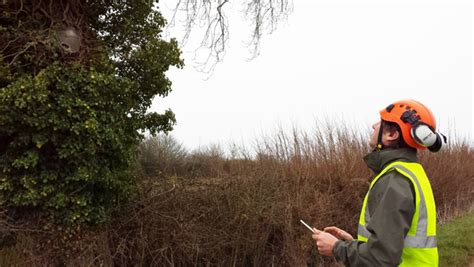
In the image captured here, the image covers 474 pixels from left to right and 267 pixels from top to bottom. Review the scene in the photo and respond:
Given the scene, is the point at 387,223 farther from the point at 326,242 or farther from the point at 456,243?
the point at 456,243

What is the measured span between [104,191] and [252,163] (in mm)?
3218

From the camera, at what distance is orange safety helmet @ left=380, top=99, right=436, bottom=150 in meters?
2.04

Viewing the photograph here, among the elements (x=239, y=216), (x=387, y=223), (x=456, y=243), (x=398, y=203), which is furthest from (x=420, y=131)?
(x=456, y=243)

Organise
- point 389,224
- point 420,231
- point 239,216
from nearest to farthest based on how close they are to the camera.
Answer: point 389,224 → point 420,231 → point 239,216

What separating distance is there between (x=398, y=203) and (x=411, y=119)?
20.7 inches

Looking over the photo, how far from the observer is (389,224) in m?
1.82

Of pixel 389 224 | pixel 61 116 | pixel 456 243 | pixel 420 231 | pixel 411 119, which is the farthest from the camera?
pixel 456 243

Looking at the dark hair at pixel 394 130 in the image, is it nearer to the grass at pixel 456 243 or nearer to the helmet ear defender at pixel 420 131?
the helmet ear defender at pixel 420 131

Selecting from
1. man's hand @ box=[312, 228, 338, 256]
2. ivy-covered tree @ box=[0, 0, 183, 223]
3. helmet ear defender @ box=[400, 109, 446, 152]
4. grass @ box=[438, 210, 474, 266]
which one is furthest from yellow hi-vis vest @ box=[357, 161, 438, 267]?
grass @ box=[438, 210, 474, 266]

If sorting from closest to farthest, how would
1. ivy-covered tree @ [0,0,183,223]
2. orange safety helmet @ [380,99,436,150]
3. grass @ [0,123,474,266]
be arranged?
orange safety helmet @ [380,99,436,150] < ivy-covered tree @ [0,0,183,223] < grass @ [0,123,474,266]

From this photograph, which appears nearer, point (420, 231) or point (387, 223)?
point (387, 223)

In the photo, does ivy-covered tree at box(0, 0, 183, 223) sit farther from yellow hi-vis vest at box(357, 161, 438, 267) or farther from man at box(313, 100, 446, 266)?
yellow hi-vis vest at box(357, 161, 438, 267)

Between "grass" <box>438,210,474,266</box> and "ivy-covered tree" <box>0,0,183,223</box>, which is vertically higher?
"ivy-covered tree" <box>0,0,183,223</box>

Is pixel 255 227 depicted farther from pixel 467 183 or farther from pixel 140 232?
pixel 467 183
